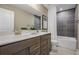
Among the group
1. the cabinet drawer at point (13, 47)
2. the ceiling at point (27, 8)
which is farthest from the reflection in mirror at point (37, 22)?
the cabinet drawer at point (13, 47)

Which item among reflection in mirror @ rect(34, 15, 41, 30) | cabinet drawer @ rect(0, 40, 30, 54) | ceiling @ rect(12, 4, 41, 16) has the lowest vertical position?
cabinet drawer @ rect(0, 40, 30, 54)

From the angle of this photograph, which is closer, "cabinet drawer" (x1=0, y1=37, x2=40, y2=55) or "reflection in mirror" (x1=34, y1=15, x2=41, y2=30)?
"cabinet drawer" (x1=0, y1=37, x2=40, y2=55)

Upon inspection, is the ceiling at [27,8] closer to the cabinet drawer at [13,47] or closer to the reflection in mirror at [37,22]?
the reflection in mirror at [37,22]

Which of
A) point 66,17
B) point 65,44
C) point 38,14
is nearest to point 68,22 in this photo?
point 66,17

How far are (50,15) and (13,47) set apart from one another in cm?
260

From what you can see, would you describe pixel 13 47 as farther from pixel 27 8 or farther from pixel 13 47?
pixel 27 8

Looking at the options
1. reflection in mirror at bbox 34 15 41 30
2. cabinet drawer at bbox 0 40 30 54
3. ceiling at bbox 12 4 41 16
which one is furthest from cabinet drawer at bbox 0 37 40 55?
reflection in mirror at bbox 34 15 41 30

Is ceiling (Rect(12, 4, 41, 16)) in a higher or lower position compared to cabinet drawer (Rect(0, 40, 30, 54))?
higher

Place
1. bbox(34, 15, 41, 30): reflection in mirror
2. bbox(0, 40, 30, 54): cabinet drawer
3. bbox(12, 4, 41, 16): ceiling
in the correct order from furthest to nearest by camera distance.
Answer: bbox(34, 15, 41, 30): reflection in mirror
bbox(12, 4, 41, 16): ceiling
bbox(0, 40, 30, 54): cabinet drawer

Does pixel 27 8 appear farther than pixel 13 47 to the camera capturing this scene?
Yes

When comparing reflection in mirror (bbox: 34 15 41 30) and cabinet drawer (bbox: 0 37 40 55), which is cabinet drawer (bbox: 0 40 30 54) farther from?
reflection in mirror (bbox: 34 15 41 30)

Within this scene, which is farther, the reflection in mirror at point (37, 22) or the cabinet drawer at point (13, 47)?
the reflection in mirror at point (37, 22)

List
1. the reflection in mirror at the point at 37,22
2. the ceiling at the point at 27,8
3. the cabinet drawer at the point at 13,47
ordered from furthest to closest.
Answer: the reflection in mirror at the point at 37,22 < the ceiling at the point at 27,8 < the cabinet drawer at the point at 13,47

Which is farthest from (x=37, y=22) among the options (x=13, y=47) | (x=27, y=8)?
(x=13, y=47)
